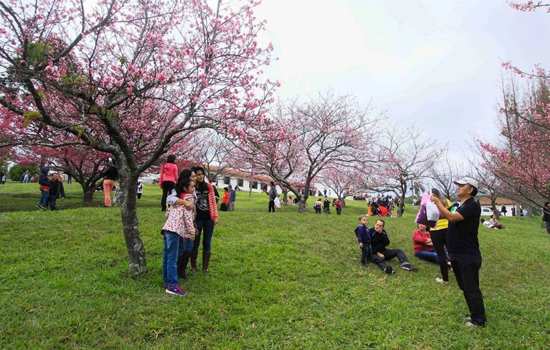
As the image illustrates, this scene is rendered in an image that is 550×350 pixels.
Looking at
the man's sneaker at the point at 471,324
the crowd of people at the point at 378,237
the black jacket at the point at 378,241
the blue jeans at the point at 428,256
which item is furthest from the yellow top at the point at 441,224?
the man's sneaker at the point at 471,324

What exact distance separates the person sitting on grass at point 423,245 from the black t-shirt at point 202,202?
5310 millimetres

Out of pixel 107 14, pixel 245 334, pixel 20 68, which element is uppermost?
pixel 107 14

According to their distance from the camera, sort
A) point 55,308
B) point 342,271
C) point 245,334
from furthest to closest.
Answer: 1. point 342,271
2. point 55,308
3. point 245,334

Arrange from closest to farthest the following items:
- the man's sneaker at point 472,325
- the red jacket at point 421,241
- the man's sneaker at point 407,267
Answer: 1. the man's sneaker at point 472,325
2. the man's sneaker at point 407,267
3. the red jacket at point 421,241

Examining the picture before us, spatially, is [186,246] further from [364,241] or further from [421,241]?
[421,241]

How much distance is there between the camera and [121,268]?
20.5 feet

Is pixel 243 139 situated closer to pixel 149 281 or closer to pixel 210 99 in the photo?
pixel 210 99

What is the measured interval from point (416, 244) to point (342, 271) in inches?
105

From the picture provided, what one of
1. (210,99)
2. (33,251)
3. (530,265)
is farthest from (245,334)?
(530,265)

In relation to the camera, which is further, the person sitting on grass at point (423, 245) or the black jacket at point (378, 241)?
the person sitting on grass at point (423, 245)

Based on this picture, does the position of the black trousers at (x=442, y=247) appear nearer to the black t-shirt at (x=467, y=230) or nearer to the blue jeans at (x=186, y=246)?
the black t-shirt at (x=467, y=230)

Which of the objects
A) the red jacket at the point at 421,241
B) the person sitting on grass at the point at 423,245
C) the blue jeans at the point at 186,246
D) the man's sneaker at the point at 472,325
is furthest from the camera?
the red jacket at the point at 421,241

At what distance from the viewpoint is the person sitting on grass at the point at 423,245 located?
8.48m

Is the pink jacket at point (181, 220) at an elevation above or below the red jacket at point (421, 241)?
above
